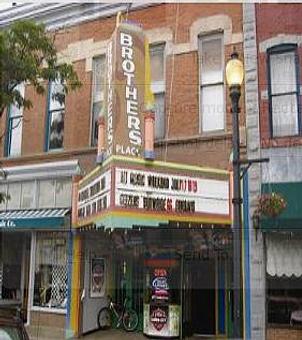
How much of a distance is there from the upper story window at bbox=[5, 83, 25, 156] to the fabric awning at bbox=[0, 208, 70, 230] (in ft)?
6.59

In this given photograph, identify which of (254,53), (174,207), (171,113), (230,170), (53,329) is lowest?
(53,329)

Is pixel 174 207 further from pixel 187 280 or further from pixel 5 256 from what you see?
pixel 5 256

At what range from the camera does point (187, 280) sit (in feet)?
53.7

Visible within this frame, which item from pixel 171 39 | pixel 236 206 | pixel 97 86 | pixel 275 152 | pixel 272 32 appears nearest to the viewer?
pixel 236 206

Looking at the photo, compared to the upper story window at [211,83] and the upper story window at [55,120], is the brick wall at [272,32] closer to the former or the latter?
the upper story window at [211,83]

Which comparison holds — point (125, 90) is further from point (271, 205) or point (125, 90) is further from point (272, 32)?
point (271, 205)

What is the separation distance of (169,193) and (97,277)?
4960 millimetres

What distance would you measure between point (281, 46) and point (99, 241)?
7.20 metres

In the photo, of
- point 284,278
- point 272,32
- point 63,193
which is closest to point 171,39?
point 272,32

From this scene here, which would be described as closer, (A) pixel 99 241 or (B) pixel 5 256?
(A) pixel 99 241

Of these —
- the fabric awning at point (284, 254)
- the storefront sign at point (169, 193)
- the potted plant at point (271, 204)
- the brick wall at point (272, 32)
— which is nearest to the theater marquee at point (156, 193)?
the storefront sign at point (169, 193)

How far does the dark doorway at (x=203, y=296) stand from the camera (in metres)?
16.2

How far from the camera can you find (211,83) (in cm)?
1611

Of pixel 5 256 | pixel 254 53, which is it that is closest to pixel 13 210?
pixel 5 256
